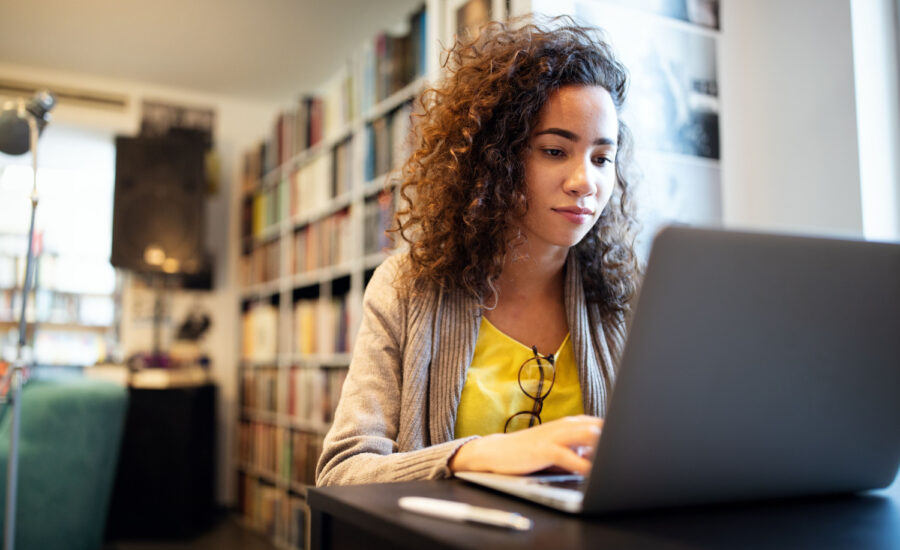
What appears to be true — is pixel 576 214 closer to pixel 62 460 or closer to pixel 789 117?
pixel 789 117

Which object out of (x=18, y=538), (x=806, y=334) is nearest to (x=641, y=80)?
(x=806, y=334)

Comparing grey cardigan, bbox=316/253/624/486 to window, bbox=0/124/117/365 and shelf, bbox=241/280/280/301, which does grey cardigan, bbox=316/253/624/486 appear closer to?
shelf, bbox=241/280/280/301

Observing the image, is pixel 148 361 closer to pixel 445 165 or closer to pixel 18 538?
pixel 18 538

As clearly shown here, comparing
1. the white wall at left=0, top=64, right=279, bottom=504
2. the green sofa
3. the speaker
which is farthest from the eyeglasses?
the white wall at left=0, top=64, right=279, bottom=504

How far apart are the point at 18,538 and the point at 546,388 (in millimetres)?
1878

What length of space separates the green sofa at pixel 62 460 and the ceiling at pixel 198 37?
76.5 inches

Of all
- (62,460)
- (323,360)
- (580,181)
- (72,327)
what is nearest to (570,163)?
(580,181)

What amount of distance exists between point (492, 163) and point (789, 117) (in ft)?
3.07

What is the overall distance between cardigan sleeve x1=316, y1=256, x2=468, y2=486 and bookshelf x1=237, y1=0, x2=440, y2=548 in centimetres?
106

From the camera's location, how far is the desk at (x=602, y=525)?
500 mm

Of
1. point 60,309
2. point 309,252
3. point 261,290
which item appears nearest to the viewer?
point 309,252

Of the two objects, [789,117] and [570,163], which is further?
[789,117]

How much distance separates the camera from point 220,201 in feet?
15.4

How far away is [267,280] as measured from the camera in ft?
13.1
